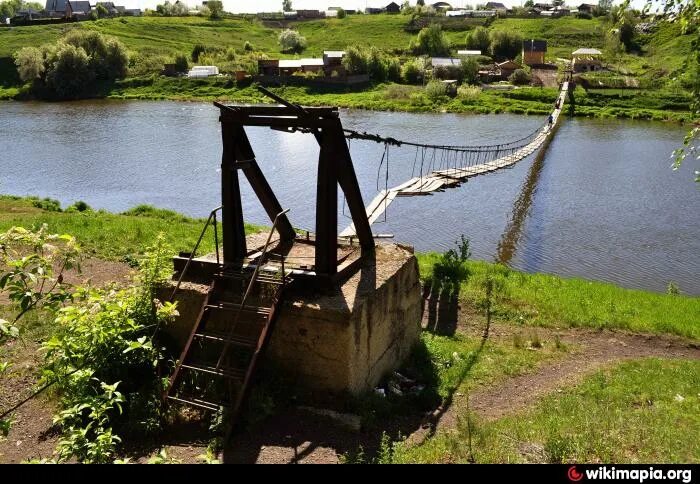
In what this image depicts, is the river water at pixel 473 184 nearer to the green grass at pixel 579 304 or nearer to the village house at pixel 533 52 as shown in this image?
the green grass at pixel 579 304

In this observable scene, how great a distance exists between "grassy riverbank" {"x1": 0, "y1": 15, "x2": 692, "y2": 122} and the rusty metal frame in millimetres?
5519

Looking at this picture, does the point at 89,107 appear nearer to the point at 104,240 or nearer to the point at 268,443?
the point at 104,240

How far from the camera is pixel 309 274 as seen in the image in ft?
25.7

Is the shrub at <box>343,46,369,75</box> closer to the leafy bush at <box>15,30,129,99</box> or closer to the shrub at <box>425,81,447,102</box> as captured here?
the shrub at <box>425,81,447,102</box>

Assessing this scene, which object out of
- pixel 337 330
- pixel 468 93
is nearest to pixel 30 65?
pixel 468 93

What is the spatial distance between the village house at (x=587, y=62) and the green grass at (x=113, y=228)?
219 feet

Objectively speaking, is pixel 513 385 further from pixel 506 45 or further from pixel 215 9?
pixel 215 9

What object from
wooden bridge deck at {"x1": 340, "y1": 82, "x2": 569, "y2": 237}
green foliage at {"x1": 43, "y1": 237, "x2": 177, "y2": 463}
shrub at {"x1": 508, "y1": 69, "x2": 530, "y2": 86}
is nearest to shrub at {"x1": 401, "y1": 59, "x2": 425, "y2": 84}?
shrub at {"x1": 508, "y1": 69, "x2": 530, "y2": 86}

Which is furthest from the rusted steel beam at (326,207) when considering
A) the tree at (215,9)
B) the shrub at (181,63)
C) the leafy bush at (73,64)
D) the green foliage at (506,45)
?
the tree at (215,9)

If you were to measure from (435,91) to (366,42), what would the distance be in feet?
144

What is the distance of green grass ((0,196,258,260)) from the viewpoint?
14.3 meters

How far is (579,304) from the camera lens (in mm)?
13211
